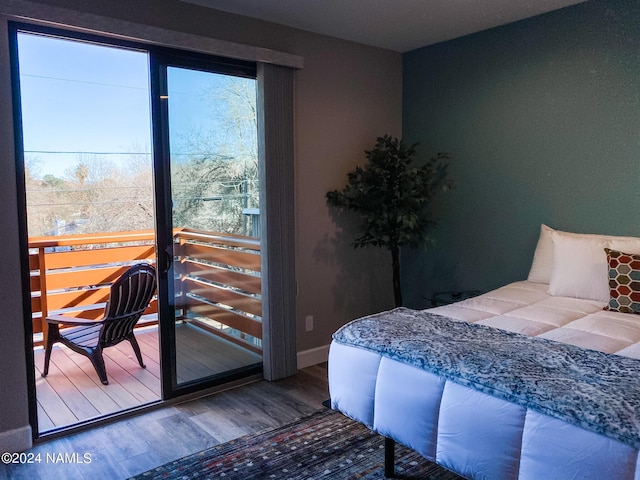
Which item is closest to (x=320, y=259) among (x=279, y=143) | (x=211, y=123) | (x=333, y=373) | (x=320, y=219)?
(x=320, y=219)

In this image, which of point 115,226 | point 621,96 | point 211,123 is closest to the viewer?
point 621,96

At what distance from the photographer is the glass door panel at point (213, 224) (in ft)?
10.4

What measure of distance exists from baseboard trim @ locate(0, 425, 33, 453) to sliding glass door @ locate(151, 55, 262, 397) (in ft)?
2.58

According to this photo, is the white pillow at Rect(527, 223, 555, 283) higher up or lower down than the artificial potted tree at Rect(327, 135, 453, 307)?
lower down

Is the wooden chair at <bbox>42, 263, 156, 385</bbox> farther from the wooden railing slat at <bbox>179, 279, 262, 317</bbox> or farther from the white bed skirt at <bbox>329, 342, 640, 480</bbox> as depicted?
the white bed skirt at <bbox>329, 342, 640, 480</bbox>

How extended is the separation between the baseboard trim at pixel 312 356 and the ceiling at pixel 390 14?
7.77 feet

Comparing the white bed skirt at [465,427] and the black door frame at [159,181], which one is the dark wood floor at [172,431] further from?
the white bed skirt at [465,427]

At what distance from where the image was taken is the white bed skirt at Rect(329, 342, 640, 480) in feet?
4.75

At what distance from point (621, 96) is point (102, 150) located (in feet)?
13.5

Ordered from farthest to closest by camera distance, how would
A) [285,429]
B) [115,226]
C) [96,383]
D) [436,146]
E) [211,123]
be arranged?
[115,226] → [436,146] → [96,383] → [211,123] → [285,429]

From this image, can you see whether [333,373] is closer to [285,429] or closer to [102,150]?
[285,429]

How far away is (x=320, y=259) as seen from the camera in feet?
12.7

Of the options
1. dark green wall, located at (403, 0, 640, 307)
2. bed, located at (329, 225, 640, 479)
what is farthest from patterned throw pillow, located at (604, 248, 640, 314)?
dark green wall, located at (403, 0, 640, 307)

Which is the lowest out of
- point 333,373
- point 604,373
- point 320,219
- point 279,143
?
point 333,373
